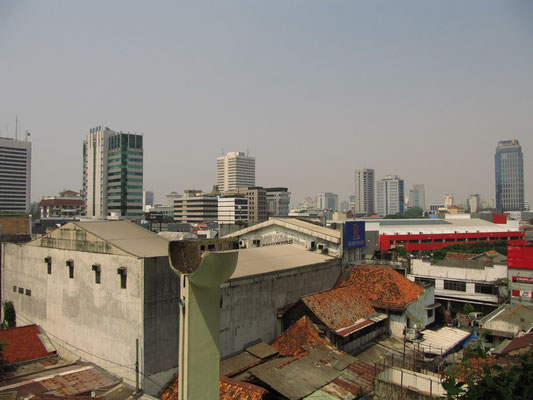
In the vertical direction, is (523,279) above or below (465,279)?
above

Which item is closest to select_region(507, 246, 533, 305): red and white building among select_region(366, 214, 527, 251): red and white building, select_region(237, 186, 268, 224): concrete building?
select_region(366, 214, 527, 251): red and white building

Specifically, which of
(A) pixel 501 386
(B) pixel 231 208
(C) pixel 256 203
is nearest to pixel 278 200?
(C) pixel 256 203

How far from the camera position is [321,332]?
77.8 ft

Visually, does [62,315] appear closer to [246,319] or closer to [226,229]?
[246,319]

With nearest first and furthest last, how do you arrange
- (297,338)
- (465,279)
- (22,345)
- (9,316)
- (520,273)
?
(22,345), (297,338), (9,316), (520,273), (465,279)

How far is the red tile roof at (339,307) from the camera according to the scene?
2435 cm

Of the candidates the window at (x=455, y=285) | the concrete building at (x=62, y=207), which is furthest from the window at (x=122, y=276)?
the concrete building at (x=62, y=207)

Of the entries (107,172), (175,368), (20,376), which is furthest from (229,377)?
(107,172)

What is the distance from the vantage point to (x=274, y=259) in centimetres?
2845

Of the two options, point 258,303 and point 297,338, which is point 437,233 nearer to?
point 297,338

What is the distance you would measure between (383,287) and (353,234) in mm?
5790

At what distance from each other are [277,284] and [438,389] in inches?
423

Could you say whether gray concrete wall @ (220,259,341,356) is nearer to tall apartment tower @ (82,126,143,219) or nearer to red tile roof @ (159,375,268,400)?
red tile roof @ (159,375,268,400)

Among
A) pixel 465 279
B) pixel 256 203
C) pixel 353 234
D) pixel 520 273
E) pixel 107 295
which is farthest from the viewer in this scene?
pixel 256 203
